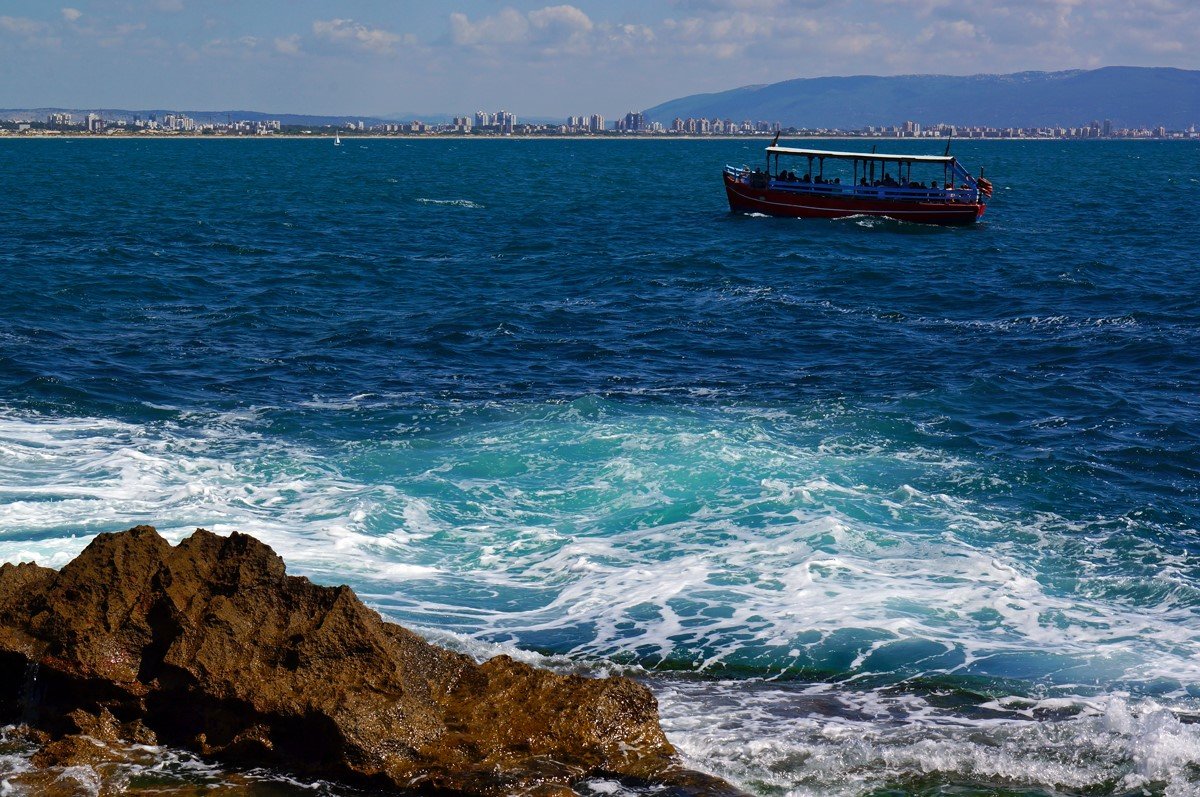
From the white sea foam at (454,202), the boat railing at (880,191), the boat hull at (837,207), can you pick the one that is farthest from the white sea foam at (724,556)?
the white sea foam at (454,202)

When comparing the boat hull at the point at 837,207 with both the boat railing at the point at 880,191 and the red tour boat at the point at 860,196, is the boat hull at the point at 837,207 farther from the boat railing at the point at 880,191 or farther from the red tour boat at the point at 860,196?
the boat railing at the point at 880,191

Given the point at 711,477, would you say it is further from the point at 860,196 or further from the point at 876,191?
the point at 860,196

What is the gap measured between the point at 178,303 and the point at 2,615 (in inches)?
948

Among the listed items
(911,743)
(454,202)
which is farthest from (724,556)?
(454,202)

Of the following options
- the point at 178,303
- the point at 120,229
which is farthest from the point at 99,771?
the point at 120,229

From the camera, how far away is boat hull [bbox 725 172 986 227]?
56.3 metres

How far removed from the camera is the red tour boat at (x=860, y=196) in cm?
5644

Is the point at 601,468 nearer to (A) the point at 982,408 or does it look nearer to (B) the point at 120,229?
(A) the point at 982,408

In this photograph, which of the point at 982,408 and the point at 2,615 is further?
the point at 982,408

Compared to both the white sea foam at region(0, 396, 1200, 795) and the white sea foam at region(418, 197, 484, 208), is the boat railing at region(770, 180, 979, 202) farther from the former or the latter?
the white sea foam at region(0, 396, 1200, 795)

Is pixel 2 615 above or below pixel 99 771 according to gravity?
above

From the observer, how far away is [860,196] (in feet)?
190

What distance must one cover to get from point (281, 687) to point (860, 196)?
5270cm

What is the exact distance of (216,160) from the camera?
129 metres
